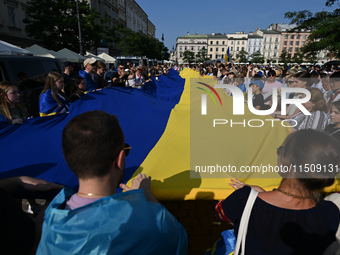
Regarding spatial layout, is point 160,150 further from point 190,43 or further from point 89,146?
point 190,43

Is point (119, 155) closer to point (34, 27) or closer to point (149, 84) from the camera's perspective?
point (149, 84)

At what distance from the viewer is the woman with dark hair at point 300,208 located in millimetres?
1238

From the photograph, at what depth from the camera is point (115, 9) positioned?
1919 inches

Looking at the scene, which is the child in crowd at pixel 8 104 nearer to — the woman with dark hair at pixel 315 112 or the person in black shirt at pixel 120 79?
the person in black shirt at pixel 120 79

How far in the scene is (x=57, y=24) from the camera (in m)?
20.2

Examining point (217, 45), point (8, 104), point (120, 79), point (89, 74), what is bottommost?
point (8, 104)

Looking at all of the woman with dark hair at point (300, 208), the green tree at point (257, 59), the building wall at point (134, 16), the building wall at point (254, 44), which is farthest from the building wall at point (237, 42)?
the woman with dark hair at point (300, 208)

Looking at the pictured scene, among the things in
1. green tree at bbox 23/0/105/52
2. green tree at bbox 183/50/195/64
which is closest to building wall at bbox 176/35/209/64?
green tree at bbox 183/50/195/64

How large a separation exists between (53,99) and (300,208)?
13.0 ft

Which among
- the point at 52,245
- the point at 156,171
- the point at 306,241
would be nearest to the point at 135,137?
the point at 156,171

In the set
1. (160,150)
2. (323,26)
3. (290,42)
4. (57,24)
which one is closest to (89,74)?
(160,150)

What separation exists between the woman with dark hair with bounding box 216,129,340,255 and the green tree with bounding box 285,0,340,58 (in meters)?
12.0

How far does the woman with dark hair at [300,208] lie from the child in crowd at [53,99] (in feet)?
11.8

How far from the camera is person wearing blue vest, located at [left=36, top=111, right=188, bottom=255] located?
1.01 metres
